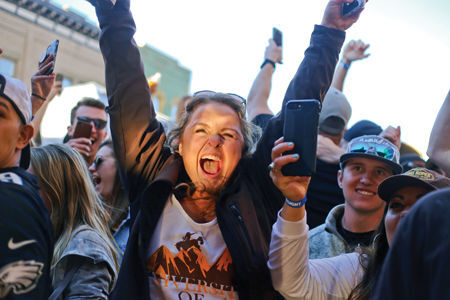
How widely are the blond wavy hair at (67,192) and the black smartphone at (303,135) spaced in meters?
1.26

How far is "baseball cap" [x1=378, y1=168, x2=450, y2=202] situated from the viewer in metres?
1.87

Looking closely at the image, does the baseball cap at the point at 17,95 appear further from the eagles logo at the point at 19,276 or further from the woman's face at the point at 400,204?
the woman's face at the point at 400,204

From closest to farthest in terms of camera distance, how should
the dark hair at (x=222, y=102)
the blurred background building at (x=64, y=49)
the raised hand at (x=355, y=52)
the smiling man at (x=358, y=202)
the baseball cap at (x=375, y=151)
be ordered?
the dark hair at (x=222, y=102) < the smiling man at (x=358, y=202) < the baseball cap at (x=375, y=151) < the raised hand at (x=355, y=52) < the blurred background building at (x=64, y=49)

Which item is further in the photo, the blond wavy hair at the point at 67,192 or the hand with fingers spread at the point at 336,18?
the blond wavy hair at the point at 67,192

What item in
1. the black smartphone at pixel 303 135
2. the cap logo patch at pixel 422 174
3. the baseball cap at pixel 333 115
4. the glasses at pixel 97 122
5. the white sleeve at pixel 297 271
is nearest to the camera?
the black smartphone at pixel 303 135

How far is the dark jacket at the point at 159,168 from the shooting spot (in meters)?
1.81

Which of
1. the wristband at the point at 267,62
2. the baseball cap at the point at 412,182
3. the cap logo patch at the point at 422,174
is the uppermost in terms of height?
the wristband at the point at 267,62

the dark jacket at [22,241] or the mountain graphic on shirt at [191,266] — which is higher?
the dark jacket at [22,241]

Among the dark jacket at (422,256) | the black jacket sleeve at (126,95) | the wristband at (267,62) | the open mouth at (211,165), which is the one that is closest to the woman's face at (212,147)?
the open mouth at (211,165)

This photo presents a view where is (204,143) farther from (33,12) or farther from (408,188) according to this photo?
(33,12)

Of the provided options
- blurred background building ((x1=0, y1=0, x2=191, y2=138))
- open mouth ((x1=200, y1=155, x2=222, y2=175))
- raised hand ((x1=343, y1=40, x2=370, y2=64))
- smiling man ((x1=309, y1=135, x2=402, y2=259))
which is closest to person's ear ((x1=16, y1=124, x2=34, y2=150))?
open mouth ((x1=200, y1=155, x2=222, y2=175))

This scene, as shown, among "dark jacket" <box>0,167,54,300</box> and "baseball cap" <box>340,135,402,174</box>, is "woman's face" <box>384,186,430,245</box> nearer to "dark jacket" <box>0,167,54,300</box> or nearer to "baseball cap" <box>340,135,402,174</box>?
"baseball cap" <box>340,135,402,174</box>

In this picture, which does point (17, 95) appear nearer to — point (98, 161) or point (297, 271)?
point (297, 271)

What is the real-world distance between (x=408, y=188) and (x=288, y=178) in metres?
0.63
